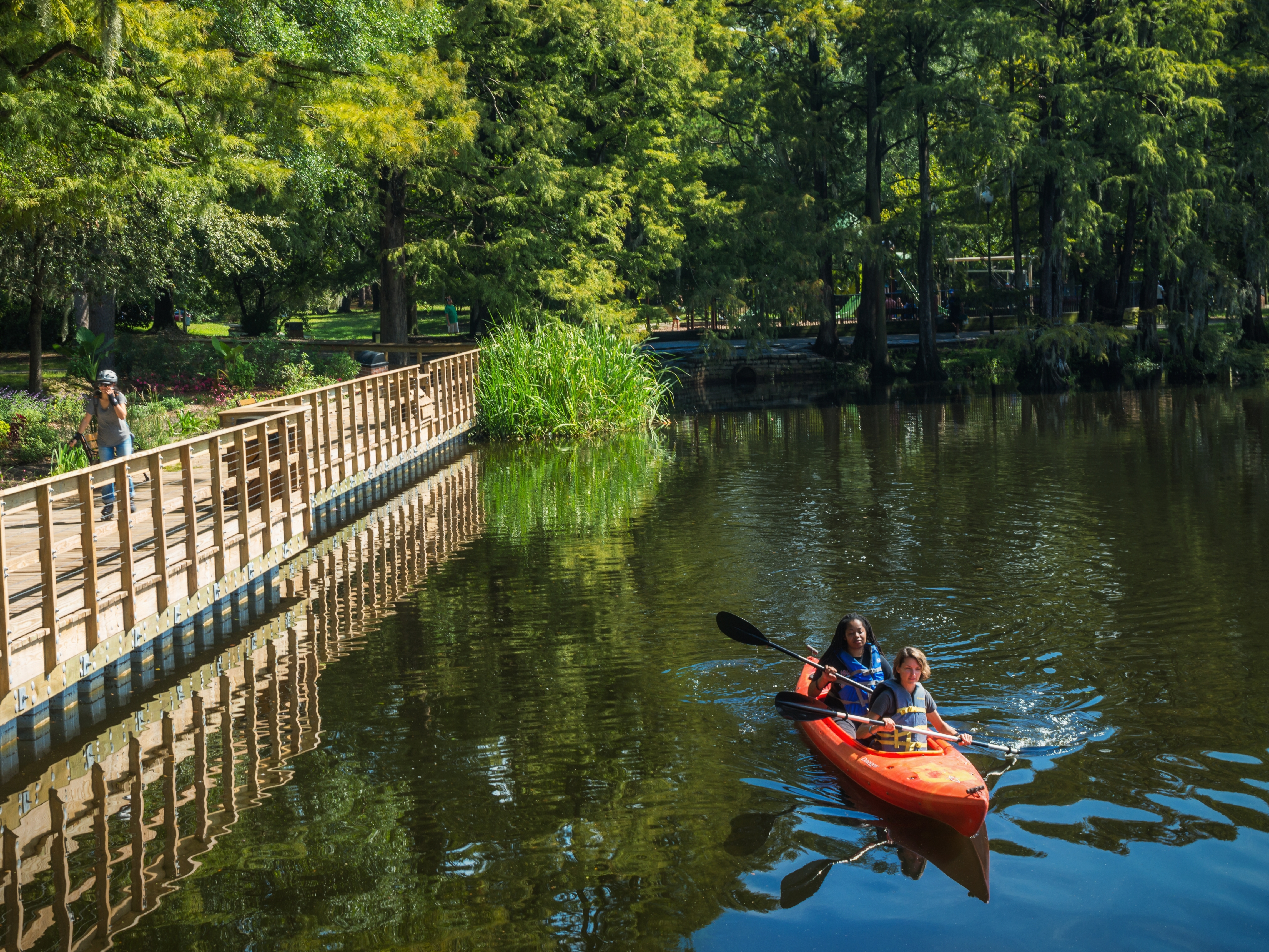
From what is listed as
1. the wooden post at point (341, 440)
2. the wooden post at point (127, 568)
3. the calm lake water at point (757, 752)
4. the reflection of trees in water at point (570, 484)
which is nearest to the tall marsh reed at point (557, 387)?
the reflection of trees in water at point (570, 484)

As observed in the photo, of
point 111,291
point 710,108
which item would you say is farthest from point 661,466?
point 710,108

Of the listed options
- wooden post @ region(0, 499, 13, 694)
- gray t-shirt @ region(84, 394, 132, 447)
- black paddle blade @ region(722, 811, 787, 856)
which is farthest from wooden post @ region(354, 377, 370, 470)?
black paddle blade @ region(722, 811, 787, 856)

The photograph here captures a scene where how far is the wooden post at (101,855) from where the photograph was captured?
20.9 ft

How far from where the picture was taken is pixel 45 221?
21.2 metres

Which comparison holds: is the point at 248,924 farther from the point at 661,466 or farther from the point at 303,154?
the point at 303,154

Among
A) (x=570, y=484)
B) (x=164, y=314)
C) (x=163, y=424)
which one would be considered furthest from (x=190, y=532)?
(x=164, y=314)

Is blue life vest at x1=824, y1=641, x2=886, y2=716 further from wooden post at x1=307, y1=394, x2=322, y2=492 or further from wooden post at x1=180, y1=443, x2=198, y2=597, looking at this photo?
wooden post at x1=307, y1=394, x2=322, y2=492

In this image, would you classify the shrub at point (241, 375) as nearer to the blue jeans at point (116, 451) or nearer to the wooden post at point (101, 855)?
the blue jeans at point (116, 451)

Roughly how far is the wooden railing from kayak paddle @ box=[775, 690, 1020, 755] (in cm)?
505

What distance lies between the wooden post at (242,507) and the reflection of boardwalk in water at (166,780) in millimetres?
661

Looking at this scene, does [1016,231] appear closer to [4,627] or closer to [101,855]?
[4,627]

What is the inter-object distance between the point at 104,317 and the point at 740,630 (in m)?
26.4

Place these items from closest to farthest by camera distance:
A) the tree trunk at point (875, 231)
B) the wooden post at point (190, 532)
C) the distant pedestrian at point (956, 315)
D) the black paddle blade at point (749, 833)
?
1. the black paddle blade at point (749, 833)
2. the wooden post at point (190, 532)
3. the tree trunk at point (875, 231)
4. the distant pedestrian at point (956, 315)

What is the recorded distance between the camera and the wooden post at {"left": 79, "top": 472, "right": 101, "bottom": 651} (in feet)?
30.8
